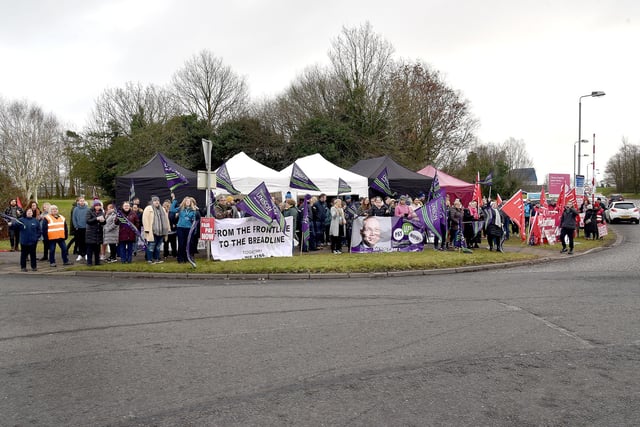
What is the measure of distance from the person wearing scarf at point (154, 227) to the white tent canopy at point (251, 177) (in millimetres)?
7417

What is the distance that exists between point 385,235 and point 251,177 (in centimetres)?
795

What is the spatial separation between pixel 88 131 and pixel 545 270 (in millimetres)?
46669

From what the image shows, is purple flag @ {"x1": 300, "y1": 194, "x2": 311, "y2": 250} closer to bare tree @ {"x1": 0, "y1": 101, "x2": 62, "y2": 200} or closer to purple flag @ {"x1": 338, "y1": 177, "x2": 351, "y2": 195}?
purple flag @ {"x1": 338, "y1": 177, "x2": 351, "y2": 195}

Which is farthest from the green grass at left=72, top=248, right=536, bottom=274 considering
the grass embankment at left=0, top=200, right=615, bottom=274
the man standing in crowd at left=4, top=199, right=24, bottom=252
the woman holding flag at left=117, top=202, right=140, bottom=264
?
the man standing in crowd at left=4, top=199, right=24, bottom=252

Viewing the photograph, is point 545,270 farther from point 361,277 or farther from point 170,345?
point 170,345

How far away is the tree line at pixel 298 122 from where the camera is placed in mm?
38938

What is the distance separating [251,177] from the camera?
72.1 feet

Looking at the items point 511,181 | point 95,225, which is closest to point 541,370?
point 95,225

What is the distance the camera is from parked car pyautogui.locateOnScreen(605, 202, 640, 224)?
1405 inches

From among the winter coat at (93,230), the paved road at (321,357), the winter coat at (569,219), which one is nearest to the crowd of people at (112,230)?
the winter coat at (93,230)

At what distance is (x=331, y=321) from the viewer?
734cm

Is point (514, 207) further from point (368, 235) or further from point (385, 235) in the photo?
point (368, 235)

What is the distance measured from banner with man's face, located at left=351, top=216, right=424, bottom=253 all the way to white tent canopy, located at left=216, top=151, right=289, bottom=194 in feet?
23.4

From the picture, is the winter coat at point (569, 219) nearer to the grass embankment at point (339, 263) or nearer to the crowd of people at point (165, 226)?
the crowd of people at point (165, 226)
